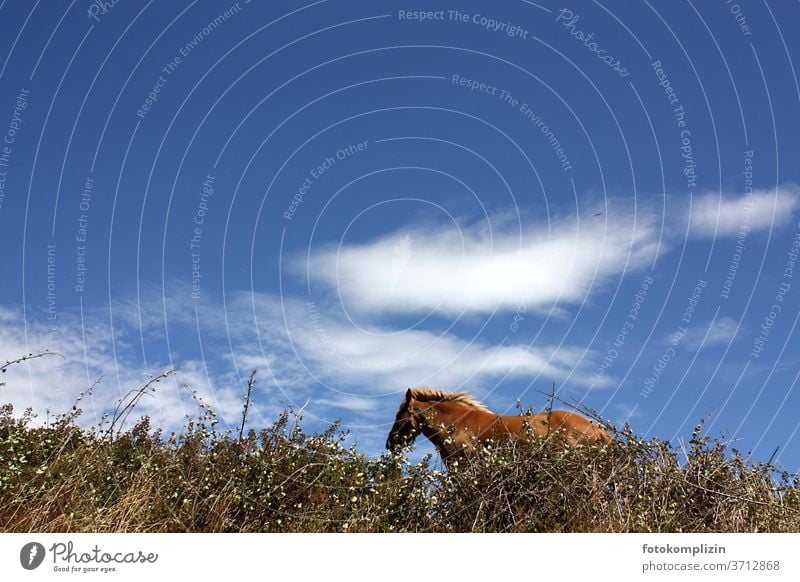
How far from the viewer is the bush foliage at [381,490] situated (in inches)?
348

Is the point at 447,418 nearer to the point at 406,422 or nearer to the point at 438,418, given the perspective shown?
the point at 438,418

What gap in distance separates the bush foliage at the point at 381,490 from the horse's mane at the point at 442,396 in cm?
621

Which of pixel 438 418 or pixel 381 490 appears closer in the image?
pixel 381 490

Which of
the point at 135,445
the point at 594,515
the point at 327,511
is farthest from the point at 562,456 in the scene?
the point at 135,445

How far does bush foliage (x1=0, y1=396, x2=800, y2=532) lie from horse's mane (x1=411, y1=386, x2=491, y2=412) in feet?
20.4

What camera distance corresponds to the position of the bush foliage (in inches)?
348

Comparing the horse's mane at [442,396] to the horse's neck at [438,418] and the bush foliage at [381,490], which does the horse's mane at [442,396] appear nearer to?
the horse's neck at [438,418]

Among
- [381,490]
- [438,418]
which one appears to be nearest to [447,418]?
[438,418]

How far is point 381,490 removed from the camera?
32.9 feet

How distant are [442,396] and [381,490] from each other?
693cm

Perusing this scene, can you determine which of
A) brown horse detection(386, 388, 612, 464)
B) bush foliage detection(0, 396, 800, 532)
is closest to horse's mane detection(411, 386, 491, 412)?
brown horse detection(386, 388, 612, 464)

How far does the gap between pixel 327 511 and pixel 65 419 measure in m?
4.57
